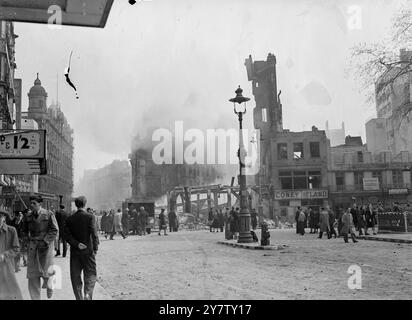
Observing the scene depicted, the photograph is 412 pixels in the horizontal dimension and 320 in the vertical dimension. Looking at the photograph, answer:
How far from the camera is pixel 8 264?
218 inches

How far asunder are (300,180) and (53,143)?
3945 cm

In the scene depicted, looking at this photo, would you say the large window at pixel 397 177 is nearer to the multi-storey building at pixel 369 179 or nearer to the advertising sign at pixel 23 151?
the multi-storey building at pixel 369 179

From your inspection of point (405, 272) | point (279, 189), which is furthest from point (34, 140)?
point (279, 189)

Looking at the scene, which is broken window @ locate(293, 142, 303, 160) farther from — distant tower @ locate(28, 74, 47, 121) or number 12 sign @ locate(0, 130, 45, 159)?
number 12 sign @ locate(0, 130, 45, 159)

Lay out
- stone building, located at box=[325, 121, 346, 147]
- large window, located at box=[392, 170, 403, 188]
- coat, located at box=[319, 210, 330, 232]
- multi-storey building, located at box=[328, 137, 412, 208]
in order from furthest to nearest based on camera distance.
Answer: stone building, located at box=[325, 121, 346, 147], large window, located at box=[392, 170, 403, 188], multi-storey building, located at box=[328, 137, 412, 208], coat, located at box=[319, 210, 330, 232]

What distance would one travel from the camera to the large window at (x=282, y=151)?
4809cm

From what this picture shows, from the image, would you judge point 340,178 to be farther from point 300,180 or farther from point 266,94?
point 266,94

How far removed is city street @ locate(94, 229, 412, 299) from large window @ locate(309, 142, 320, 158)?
34092mm

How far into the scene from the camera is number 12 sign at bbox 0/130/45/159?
20.9 ft

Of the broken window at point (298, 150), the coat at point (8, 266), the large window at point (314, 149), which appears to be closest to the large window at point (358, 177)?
the large window at point (314, 149)

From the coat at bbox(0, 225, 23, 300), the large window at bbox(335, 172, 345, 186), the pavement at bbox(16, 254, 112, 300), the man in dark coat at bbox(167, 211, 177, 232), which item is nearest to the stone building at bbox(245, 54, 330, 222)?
the large window at bbox(335, 172, 345, 186)

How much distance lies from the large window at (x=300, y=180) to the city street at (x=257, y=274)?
3290 centimetres
